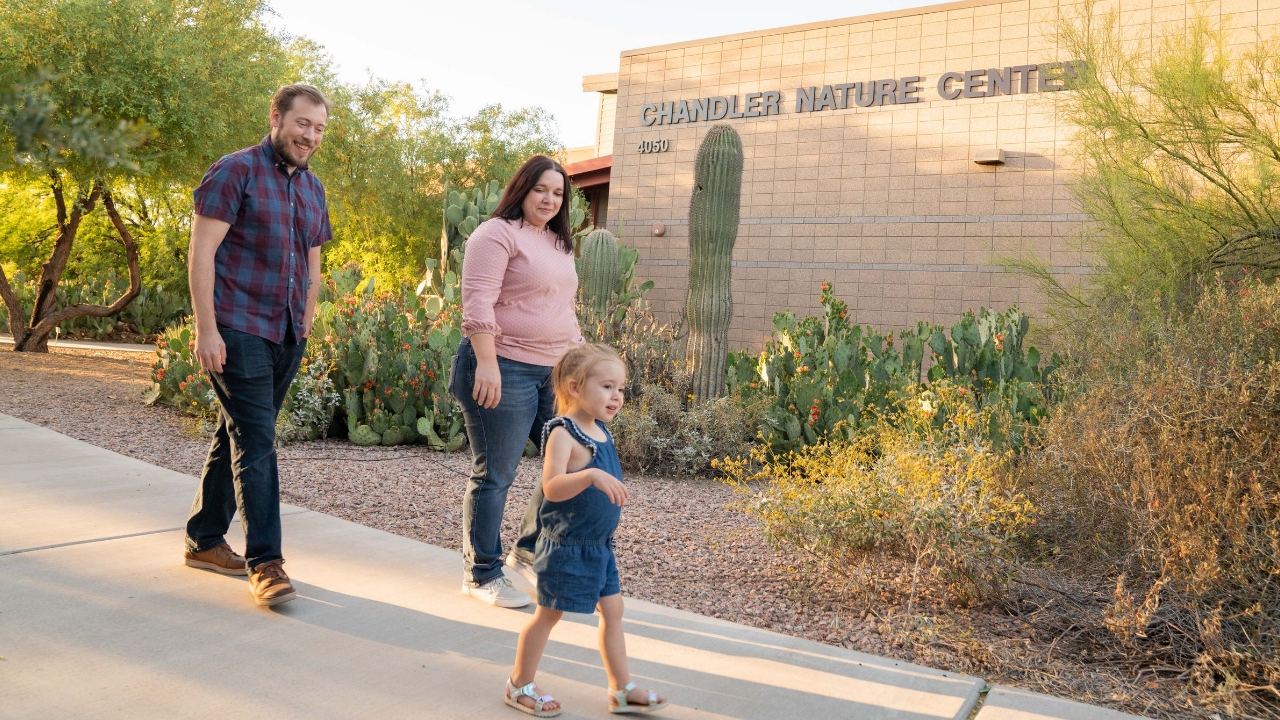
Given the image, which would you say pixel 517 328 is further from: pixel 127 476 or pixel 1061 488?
pixel 127 476

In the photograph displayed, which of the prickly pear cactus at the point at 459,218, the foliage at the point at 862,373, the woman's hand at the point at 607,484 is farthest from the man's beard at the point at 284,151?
the prickly pear cactus at the point at 459,218

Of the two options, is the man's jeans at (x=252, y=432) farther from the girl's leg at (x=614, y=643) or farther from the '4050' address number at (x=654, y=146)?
the '4050' address number at (x=654, y=146)

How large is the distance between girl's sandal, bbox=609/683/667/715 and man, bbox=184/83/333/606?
1391mm

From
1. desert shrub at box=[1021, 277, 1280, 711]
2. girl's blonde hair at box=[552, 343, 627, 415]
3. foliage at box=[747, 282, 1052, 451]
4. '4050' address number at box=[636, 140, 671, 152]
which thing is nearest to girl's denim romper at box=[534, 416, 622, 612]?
girl's blonde hair at box=[552, 343, 627, 415]

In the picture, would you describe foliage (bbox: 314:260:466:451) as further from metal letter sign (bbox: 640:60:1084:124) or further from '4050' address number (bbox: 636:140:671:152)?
'4050' address number (bbox: 636:140:671:152)

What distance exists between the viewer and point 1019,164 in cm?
1602

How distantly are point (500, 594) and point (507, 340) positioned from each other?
3.20ft

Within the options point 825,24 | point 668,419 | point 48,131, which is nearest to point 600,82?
point 825,24

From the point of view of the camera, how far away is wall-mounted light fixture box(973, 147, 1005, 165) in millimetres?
15930

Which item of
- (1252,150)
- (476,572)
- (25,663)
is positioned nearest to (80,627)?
(25,663)

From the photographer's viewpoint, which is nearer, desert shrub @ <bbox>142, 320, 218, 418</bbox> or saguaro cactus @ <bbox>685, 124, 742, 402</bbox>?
desert shrub @ <bbox>142, 320, 218, 418</bbox>

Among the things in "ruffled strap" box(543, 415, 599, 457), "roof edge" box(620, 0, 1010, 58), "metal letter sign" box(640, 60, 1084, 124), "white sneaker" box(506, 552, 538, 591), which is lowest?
"white sneaker" box(506, 552, 538, 591)

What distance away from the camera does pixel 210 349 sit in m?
3.54

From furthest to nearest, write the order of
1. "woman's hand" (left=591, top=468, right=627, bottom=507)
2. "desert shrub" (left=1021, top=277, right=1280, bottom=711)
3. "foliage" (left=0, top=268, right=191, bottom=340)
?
"foliage" (left=0, top=268, right=191, bottom=340) → "desert shrub" (left=1021, top=277, right=1280, bottom=711) → "woman's hand" (left=591, top=468, right=627, bottom=507)
